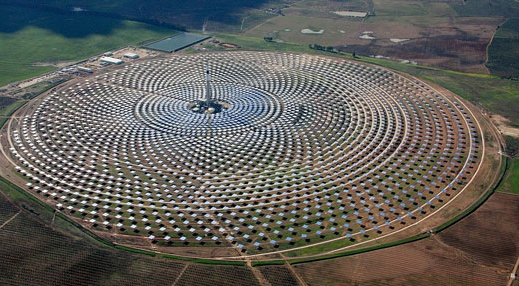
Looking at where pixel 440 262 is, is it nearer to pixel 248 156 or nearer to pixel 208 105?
pixel 248 156

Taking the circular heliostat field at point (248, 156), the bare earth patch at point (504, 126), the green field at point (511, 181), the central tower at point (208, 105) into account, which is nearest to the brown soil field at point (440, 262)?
the circular heliostat field at point (248, 156)

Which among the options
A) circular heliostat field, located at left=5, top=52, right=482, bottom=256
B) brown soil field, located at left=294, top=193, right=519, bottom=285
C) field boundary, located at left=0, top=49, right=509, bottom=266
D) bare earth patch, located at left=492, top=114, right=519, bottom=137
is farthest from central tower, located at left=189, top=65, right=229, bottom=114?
bare earth patch, located at left=492, top=114, right=519, bottom=137

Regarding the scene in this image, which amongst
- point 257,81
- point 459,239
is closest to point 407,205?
point 459,239

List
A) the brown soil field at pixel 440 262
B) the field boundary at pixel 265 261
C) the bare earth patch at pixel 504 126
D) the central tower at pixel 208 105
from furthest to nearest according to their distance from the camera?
the central tower at pixel 208 105
the bare earth patch at pixel 504 126
the field boundary at pixel 265 261
the brown soil field at pixel 440 262

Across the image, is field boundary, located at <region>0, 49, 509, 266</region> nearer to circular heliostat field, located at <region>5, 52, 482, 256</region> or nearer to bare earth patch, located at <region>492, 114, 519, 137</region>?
circular heliostat field, located at <region>5, 52, 482, 256</region>

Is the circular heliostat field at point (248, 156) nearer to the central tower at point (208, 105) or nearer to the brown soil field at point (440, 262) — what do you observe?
the central tower at point (208, 105)

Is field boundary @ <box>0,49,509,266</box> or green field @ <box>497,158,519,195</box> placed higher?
green field @ <box>497,158,519,195</box>

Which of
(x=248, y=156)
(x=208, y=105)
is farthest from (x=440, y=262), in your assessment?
(x=208, y=105)
